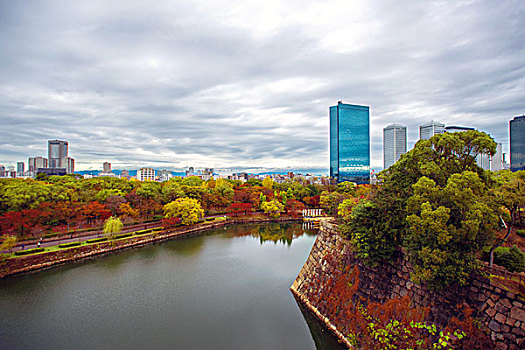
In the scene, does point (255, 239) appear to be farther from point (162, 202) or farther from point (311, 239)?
point (162, 202)

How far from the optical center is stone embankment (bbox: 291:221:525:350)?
529 cm

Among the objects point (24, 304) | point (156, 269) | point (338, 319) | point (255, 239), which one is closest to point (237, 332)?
point (338, 319)

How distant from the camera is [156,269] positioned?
14656mm

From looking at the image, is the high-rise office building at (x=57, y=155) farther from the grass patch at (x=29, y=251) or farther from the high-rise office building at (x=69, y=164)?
the grass patch at (x=29, y=251)

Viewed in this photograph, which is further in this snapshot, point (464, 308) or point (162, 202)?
point (162, 202)

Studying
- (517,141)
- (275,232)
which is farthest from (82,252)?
(517,141)

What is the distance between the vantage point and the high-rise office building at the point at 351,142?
256 ft

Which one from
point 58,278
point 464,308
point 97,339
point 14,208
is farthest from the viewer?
point 14,208

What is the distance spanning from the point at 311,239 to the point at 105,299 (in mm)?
15555

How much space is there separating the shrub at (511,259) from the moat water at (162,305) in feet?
16.7

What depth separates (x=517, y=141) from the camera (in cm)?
2978

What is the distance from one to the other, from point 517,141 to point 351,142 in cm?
4915

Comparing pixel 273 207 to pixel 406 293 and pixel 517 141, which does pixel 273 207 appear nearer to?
pixel 406 293

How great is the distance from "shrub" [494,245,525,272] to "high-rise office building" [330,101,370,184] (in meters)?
72.8
